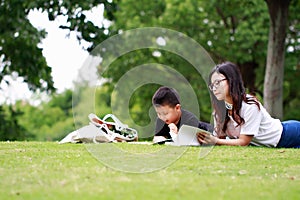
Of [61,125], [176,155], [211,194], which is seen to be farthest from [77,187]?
[61,125]

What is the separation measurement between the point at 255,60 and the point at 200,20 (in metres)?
3.27

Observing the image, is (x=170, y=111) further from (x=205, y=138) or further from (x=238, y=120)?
(x=238, y=120)

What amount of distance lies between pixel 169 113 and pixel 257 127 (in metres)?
1.22

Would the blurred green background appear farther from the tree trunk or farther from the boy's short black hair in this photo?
the boy's short black hair

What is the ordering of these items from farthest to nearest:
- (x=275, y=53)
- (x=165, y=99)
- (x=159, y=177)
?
(x=275, y=53) < (x=165, y=99) < (x=159, y=177)

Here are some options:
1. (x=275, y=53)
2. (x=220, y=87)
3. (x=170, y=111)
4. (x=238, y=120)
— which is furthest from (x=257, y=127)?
(x=275, y=53)

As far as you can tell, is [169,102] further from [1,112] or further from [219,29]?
[219,29]

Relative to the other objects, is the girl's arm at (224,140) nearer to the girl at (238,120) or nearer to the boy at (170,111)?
the girl at (238,120)

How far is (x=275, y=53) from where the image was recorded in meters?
14.7

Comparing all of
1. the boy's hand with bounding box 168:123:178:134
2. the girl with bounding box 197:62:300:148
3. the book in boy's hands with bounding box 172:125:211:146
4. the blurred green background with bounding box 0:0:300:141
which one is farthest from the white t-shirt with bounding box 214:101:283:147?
the blurred green background with bounding box 0:0:300:141

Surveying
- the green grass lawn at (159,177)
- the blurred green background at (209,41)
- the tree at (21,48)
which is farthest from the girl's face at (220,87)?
the blurred green background at (209,41)

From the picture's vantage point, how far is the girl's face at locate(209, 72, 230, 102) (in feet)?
23.4

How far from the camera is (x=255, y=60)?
26.3m

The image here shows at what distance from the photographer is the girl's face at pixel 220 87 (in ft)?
23.4
